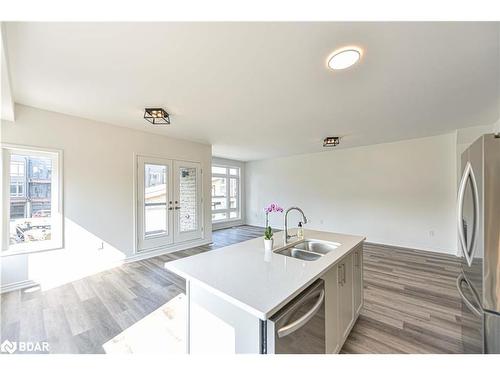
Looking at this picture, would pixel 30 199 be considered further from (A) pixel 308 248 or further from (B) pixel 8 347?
(A) pixel 308 248

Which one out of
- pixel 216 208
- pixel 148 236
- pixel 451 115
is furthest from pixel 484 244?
pixel 216 208

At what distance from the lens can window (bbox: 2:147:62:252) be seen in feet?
8.76

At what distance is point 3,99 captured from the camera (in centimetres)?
204

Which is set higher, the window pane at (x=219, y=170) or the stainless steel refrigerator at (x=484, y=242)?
the window pane at (x=219, y=170)

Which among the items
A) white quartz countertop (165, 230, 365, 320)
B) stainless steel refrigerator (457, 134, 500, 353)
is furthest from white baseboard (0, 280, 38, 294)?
stainless steel refrigerator (457, 134, 500, 353)

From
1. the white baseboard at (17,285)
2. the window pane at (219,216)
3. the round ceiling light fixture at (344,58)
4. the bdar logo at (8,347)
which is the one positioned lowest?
the bdar logo at (8,347)

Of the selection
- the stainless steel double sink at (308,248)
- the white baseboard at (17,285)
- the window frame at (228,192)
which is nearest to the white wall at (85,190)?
the white baseboard at (17,285)

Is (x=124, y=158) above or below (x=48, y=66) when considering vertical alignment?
below

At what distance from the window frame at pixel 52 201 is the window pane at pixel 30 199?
5 cm

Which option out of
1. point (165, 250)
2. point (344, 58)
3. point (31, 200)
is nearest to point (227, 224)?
point (165, 250)

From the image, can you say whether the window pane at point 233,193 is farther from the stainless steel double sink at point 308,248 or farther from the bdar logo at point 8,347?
the bdar logo at point 8,347

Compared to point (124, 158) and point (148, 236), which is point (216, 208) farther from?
point (124, 158)

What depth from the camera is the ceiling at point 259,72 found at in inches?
55.2

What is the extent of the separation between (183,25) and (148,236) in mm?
3680
